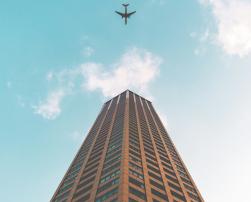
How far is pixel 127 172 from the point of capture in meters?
45.3

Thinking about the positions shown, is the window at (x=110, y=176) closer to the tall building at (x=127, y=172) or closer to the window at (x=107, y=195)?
the tall building at (x=127, y=172)

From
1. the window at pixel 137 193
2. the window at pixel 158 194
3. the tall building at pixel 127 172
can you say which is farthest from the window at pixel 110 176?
the window at pixel 158 194

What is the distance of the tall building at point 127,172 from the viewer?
41.6 m

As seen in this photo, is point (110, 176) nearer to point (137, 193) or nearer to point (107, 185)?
point (107, 185)

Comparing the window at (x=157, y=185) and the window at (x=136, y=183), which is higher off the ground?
the window at (x=157, y=185)

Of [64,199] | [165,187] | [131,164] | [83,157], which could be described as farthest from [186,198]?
[83,157]

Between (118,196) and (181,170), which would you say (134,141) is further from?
(118,196)

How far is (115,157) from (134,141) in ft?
33.8

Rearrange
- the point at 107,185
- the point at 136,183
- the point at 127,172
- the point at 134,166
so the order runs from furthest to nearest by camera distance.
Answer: the point at 134,166 → the point at 127,172 → the point at 136,183 → the point at 107,185

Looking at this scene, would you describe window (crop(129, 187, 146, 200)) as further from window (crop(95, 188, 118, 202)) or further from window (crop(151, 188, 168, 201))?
window (crop(151, 188, 168, 201))

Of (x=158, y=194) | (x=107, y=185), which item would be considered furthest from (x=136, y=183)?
(x=107, y=185)

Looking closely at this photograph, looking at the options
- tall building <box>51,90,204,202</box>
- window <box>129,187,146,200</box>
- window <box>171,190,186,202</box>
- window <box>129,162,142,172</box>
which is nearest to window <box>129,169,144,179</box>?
tall building <box>51,90,204,202</box>

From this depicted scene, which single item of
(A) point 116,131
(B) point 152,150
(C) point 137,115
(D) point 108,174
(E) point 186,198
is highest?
(C) point 137,115

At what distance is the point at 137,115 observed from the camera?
89.6 metres
